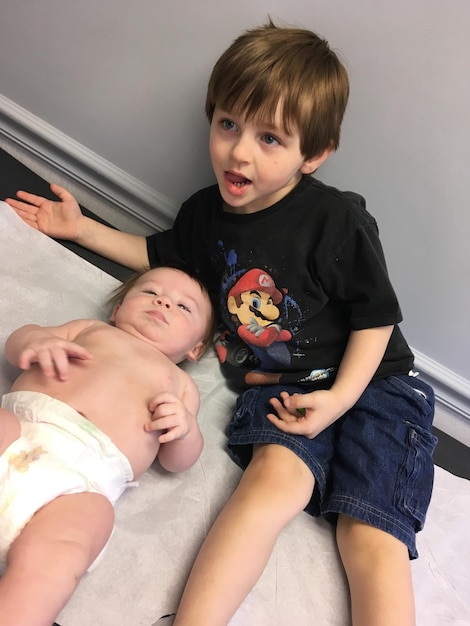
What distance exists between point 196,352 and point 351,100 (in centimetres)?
53

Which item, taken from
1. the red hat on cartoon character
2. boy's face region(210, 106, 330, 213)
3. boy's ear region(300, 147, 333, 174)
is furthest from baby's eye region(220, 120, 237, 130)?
the red hat on cartoon character

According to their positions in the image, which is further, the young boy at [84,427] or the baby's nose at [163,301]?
the baby's nose at [163,301]

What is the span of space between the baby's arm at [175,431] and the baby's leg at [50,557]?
13 cm

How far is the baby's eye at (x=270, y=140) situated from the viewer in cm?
82

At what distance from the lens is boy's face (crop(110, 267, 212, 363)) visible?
35.4 inches

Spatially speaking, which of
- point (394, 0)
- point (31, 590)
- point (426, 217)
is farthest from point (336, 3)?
point (31, 590)

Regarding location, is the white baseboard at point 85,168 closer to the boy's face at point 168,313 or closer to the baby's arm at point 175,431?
the boy's face at point 168,313

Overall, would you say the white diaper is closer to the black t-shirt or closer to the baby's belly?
the baby's belly

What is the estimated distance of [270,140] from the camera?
Result: 2.69ft

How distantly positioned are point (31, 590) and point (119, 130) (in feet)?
3.04

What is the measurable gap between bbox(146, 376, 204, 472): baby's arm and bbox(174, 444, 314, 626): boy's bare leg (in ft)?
0.31

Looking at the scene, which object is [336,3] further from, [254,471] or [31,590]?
[31,590]

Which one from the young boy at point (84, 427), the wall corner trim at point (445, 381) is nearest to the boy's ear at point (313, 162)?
the young boy at point (84, 427)

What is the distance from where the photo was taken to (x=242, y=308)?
3.20ft
